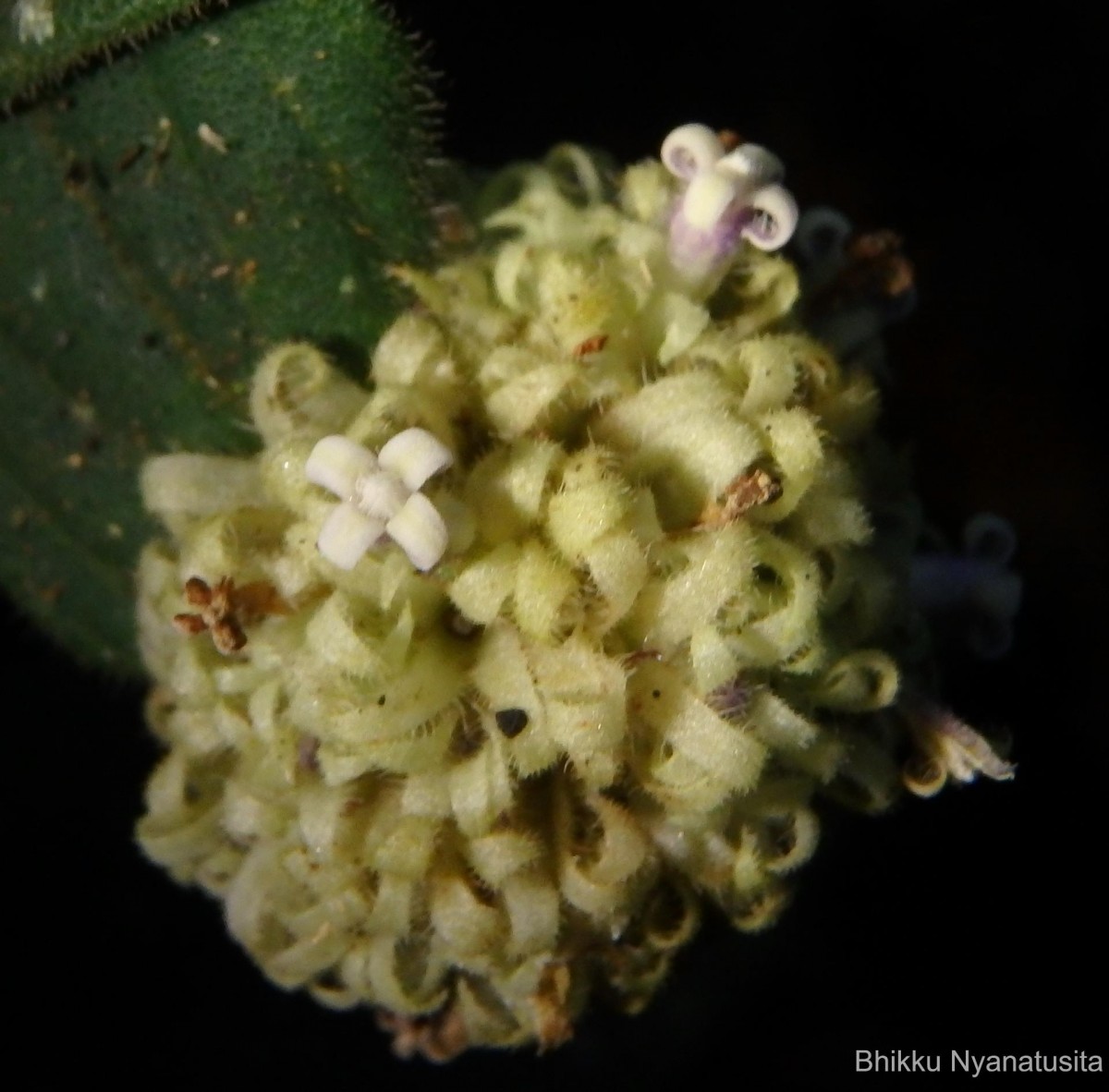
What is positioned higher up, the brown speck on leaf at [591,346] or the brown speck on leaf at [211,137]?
the brown speck on leaf at [211,137]

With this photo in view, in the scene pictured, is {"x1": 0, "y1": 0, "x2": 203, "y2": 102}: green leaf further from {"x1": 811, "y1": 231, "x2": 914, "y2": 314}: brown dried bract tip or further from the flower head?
{"x1": 811, "y1": 231, "x2": 914, "y2": 314}: brown dried bract tip

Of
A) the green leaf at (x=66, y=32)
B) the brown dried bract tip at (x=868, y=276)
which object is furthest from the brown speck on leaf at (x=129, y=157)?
the brown dried bract tip at (x=868, y=276)

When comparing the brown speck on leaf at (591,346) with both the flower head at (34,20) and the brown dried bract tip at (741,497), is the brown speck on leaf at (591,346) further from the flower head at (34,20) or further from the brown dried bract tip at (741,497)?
the flower head at (34,20)

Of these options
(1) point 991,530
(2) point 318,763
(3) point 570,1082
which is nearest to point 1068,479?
(1) point 991,530

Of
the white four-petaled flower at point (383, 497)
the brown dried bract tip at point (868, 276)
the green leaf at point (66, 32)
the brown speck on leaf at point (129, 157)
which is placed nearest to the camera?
the white four-petaled flower at point (383, 497)

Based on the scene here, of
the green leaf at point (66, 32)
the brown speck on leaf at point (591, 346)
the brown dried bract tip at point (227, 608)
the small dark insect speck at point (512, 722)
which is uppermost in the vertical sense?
the green leaf at point (66, 32)

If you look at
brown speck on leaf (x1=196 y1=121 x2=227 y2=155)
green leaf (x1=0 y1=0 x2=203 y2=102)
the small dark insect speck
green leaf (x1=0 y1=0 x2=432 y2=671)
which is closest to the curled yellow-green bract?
the small dark insect speck
